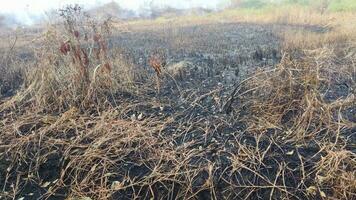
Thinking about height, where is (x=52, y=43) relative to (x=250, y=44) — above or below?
above

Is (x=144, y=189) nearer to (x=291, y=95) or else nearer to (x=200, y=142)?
(x=200, y=142)

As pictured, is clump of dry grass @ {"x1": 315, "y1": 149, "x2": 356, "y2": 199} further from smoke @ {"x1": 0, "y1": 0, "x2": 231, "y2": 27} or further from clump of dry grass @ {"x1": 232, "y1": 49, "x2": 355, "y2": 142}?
smoke @ {"x1": 0, "y1": 0, "x2": 231, "y2": 27}

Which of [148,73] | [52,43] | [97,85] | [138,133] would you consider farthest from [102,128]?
[148,73]

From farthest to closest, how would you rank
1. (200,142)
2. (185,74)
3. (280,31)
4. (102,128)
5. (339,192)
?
(280,31) < (185,74) < (102,128) < (200,142) < (339,192)

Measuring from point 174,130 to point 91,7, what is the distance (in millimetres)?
11405

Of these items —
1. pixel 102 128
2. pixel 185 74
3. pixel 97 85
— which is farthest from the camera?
pixel 185 74

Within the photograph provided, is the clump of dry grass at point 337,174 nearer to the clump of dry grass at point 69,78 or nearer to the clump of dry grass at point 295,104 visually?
the clump of dry grass at point 295,104

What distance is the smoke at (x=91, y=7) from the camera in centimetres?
1234

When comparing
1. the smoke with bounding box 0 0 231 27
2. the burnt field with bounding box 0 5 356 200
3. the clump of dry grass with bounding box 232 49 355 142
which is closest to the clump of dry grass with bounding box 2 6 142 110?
the burnt field with bounding box 0 5 356 200

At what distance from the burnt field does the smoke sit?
7360mm

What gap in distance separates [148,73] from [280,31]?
154 inches

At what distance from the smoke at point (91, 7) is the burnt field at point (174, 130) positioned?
7360mm

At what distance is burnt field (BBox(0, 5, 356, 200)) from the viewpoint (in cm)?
316

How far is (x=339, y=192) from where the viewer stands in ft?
9.65
